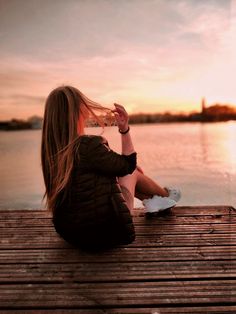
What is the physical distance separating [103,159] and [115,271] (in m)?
0.65

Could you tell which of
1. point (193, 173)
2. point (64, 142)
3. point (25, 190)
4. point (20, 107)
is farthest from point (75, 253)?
point (20, 107)

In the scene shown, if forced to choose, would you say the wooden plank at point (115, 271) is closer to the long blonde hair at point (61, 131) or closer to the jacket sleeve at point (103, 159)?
the long blonde hair at point (61, 131)

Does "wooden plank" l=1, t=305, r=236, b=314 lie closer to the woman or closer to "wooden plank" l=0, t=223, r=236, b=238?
the woman

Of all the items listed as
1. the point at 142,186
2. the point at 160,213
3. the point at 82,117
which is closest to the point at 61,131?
the point at 82,117

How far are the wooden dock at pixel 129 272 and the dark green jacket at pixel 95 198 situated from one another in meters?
0.14

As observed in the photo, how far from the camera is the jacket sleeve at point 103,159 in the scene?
2.81 m

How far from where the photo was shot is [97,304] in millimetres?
2236

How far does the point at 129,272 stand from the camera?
262cm

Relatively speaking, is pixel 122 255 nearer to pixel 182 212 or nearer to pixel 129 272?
pixel 129 272

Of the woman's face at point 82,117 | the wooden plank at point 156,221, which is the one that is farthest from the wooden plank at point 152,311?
the wooden plank at point 156,221

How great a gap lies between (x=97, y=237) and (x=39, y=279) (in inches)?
20.0

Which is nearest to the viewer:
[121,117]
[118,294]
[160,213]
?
[118,294]

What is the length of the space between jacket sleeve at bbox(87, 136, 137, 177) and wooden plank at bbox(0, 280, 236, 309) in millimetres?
703

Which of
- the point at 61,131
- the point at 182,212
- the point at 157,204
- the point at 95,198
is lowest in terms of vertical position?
the point at 182,212
